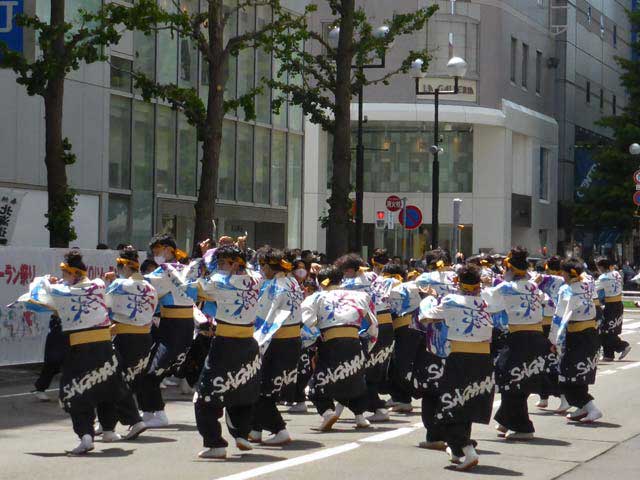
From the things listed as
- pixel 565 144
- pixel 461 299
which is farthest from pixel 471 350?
pixel 565 144

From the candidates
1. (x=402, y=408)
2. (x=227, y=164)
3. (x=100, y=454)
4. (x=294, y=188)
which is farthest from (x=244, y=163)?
(x=100, y=454)

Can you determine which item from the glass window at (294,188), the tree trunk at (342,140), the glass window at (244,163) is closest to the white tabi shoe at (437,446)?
the tree trunk at (342,140)

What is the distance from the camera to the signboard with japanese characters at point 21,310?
61.6 ft

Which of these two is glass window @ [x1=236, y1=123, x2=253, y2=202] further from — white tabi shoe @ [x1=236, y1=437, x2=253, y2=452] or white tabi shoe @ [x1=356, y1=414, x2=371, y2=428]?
white tabi shoe @ [x1=236, y1=437, x2=253, y2=452]

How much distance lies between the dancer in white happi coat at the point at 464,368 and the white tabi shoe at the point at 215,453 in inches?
72.2

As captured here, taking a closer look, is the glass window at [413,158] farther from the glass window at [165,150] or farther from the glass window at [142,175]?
the glass window at [142,175]

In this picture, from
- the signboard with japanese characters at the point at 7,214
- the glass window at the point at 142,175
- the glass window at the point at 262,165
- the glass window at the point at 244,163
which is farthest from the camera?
the glass window at the point at 262,165

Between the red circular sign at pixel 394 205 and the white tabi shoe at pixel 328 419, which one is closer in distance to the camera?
the white tabi shoe at pixel 328 419

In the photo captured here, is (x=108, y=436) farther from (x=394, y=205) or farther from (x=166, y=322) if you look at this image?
(x=394, y=205)

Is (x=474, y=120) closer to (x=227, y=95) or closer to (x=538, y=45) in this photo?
(x=538, y=45)

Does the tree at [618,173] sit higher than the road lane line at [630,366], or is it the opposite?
the tree at [618,173]

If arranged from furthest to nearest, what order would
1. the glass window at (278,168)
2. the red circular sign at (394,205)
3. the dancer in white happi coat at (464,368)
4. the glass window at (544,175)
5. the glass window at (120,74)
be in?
1. the glass window at (544,175)
2. the glass window at (278,168)
3. the red circular sign at (394,205)
4. the glass window at (120,74)
5. the dancer in white happi coat at (464,368)

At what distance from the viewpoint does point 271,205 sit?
3769 centimetres

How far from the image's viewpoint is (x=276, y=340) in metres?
12.6
